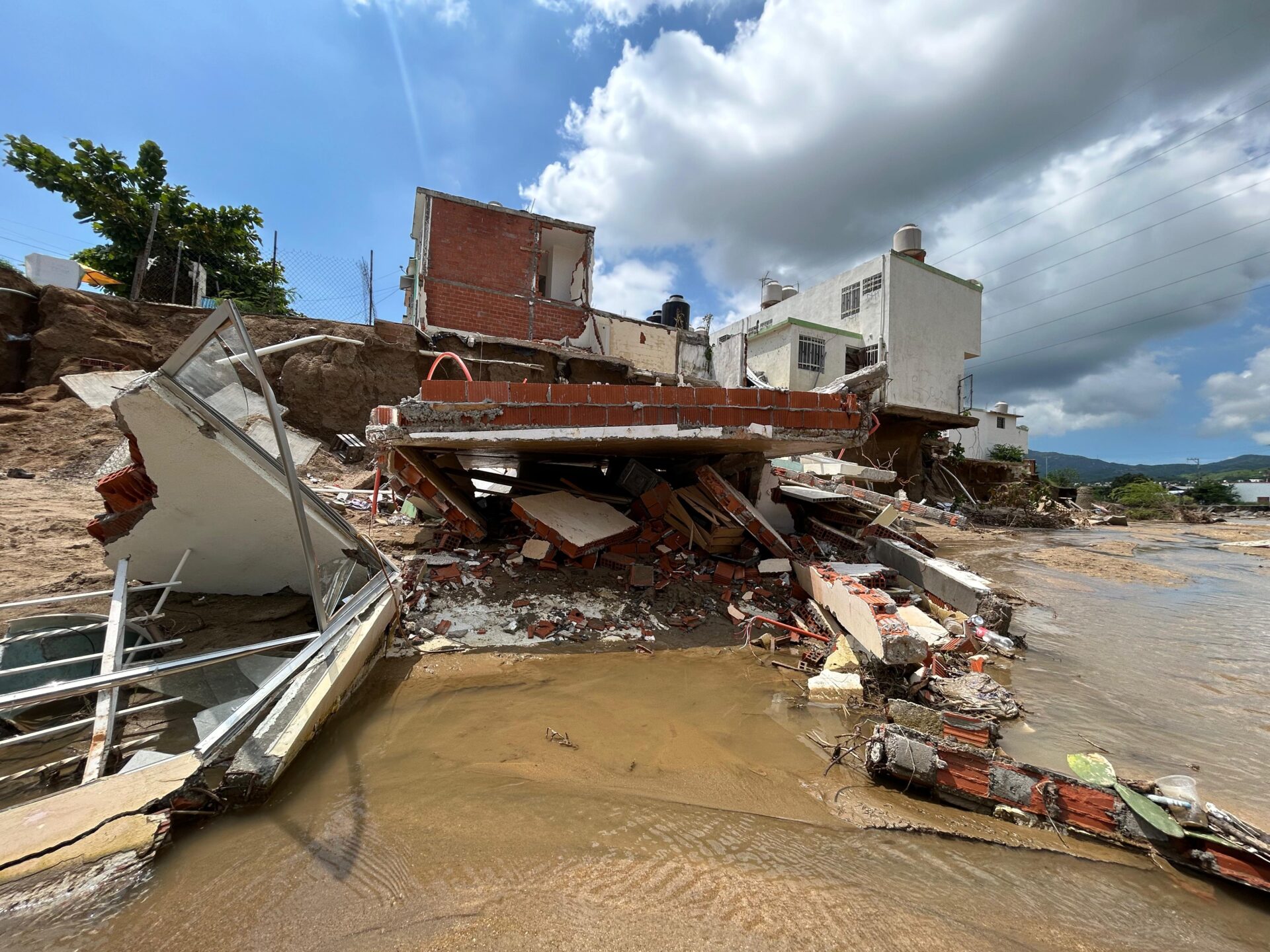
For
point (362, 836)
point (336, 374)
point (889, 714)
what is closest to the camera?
point (362, 836)

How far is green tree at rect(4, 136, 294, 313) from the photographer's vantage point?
1378 cm

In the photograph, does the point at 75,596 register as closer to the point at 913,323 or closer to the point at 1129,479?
the point at 913,323

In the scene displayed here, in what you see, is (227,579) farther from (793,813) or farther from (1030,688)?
(1030,688)

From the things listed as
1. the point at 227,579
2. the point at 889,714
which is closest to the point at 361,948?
the point at 889,714

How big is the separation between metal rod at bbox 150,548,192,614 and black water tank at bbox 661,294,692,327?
56.9 ft

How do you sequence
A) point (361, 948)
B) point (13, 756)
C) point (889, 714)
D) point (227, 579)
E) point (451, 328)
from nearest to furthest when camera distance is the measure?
point (361, 948) < point (13, 756) < point (889, 714) < point (227, 579) < point (451, 328)

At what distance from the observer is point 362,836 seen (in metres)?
1.91

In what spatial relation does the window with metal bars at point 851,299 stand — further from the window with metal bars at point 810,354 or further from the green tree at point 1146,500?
the green tree at point 1146,500

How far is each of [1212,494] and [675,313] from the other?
4990cm

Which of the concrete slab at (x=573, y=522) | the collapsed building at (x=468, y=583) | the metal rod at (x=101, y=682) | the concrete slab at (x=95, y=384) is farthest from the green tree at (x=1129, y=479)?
the concrete slab at (x=95, y=384)

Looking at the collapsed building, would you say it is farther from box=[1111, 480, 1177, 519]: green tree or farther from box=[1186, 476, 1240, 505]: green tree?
box=[1186, 476, 1240, 505]: green tree

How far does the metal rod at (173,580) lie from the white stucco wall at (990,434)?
42.4 m

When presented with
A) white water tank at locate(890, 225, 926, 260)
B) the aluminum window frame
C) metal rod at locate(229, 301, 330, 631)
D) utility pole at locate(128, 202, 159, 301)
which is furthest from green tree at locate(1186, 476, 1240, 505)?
utility pole at locate(128, 202, 159, 301)

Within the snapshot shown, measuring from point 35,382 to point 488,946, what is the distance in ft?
47.8
